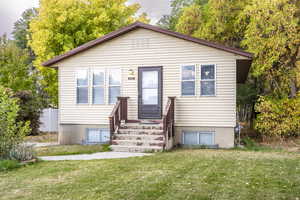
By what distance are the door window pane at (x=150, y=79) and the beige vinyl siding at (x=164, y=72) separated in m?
0.29

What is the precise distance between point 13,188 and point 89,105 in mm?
6886

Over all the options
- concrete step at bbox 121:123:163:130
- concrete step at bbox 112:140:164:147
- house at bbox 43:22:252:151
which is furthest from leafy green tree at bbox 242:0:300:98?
concrete step at bbox 112:140:164:147

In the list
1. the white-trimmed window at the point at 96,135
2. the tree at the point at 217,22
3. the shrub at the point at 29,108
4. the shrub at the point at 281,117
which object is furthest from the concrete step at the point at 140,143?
the tree at the point at 217,22

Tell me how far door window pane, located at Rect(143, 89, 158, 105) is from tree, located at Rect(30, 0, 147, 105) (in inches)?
307

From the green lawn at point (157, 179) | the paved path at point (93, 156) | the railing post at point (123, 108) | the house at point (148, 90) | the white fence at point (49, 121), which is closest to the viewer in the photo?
the green lawn at point (157, 179)

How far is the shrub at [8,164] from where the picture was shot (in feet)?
21.3

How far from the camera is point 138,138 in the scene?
9922 millimetres

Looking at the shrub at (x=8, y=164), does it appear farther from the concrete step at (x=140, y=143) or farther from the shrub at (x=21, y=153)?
the concrete step at (x=140, y=143)

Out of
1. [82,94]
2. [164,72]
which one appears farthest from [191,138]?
[82,94]

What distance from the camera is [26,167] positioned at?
6.80m

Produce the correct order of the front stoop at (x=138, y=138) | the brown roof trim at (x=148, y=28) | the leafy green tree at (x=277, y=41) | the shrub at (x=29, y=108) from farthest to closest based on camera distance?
1. the shrub at (x=29, y=108)
2. the leafy green tree at (x=277, y=41)
3. the brown roof trim at (x=148, y=28)
4. the front stoop at (x=138, y=138)

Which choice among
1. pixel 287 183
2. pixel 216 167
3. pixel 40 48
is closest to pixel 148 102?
pixel 216 167

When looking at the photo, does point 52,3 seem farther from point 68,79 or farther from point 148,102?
point 148,102

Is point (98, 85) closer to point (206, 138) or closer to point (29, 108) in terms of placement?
point (206, 138)
